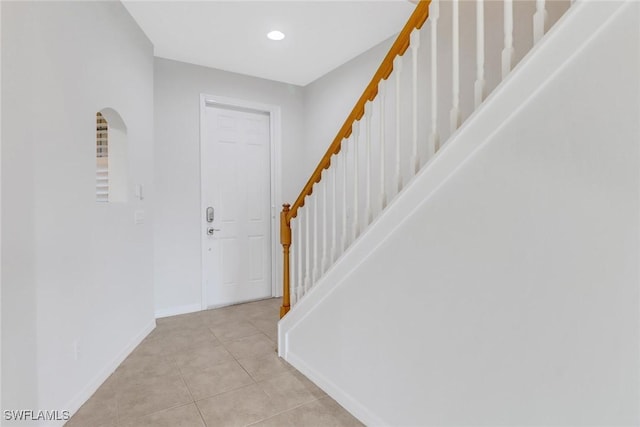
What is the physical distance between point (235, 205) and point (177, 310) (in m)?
1.30

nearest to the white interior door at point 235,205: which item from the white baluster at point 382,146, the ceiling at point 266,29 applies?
the ceiling at point 266,29

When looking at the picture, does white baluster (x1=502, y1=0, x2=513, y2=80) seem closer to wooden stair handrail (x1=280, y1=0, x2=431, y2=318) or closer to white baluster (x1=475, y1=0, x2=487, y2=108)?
white baluster (x1=475, y1=0, x2=487, y2=108)

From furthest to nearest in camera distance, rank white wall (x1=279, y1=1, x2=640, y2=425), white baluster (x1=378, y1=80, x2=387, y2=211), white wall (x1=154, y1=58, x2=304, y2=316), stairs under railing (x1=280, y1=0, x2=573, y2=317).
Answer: white wall (x1=154, y1=58, x2=304, y2=316)
white baluster (x1=378, y1=80, x2=387, y2=211)
stairs under railing (x1=280, y1=0, x2=573, y2=317)
white wall (x1=279, y1=1, x2=640, y2=425)

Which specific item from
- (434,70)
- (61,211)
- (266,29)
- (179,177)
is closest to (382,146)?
(434,70)

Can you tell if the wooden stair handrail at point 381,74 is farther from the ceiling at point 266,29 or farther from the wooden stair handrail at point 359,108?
the ceiling at point 266,29

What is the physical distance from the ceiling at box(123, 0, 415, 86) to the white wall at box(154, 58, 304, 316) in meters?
0.18

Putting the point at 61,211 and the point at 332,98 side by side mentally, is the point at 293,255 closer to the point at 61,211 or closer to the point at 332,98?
the point at 61,211

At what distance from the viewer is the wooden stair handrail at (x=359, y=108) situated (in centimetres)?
152

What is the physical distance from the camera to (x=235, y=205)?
155 inches

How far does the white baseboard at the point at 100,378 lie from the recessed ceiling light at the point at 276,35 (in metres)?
2.83

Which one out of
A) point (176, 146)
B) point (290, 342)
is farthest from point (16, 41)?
point (290, 342)

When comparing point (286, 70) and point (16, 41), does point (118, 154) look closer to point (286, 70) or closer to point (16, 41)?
point (16, 41)

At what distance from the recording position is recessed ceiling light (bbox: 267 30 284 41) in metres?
2.90

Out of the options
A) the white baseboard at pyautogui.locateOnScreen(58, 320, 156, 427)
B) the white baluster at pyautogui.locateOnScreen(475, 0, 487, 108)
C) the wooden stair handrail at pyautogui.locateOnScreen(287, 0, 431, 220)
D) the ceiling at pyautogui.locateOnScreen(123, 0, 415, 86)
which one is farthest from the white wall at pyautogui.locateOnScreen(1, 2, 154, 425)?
the white baluster at pyautogui.locateOnScreen(475, 0, 487, 108)
